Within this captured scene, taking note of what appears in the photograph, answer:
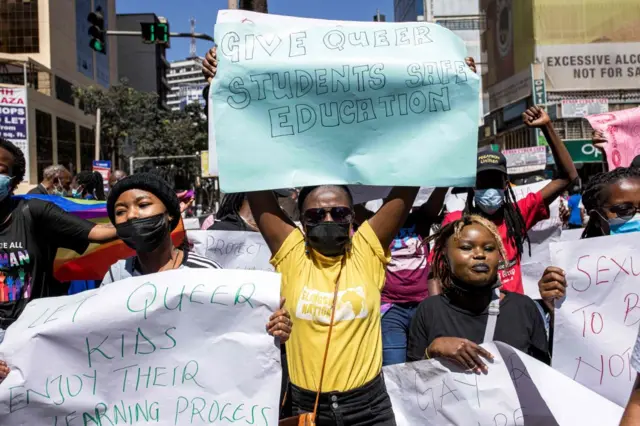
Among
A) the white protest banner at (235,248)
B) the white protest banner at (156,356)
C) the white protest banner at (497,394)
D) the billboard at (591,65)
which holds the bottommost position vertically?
the white protest banner at (497,394)

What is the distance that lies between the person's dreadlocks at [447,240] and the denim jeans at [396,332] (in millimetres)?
548

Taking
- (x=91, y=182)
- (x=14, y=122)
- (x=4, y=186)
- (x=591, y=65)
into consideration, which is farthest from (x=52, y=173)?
(x=591, y=65)

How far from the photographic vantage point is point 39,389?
2.28 m

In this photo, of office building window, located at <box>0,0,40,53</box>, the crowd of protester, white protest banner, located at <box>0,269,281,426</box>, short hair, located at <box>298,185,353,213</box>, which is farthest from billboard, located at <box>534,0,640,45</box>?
white protest banner, located at <box>0,269,281,426</box>

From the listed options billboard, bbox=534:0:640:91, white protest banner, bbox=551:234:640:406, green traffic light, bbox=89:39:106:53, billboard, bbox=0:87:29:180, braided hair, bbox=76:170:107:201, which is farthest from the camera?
billboard, bbox=534:0:640:91

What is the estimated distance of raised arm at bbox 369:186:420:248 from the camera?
278 centimetres

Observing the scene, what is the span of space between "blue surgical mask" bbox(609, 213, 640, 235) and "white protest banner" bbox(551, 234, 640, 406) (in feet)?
1.19

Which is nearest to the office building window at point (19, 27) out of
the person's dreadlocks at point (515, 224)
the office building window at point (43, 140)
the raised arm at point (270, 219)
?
the office building window at point (43, 140)

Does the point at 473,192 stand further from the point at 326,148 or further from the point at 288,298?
the point at 288,298

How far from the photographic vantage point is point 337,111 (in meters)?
2.79

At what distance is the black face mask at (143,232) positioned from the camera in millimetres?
2607

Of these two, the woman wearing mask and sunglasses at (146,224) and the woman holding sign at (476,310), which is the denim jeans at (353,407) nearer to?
the woman holding sign at (476,310)

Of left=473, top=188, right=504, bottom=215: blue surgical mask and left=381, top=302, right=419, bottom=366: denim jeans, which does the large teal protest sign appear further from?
left=381, top=302, right=419, bottom=366: denim jeans

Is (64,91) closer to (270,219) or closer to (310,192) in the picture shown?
(270,219)
